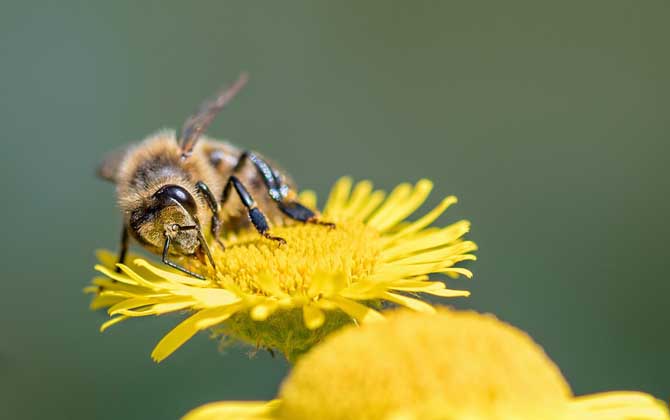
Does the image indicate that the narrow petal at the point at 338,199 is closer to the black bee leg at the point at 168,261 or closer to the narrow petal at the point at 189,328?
the black bee leg at the point at 168,261

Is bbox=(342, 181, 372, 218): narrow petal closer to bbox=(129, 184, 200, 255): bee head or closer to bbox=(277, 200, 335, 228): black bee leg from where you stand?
bbox=(277, 200, 335, 228): black bee leg

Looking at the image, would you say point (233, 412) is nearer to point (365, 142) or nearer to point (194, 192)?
point (194, 192)

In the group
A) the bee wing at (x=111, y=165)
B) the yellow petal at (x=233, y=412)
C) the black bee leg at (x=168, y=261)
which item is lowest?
the yellow petal at (x=233, y=412)

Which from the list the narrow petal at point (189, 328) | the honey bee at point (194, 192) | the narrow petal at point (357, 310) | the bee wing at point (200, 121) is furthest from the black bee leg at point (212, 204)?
the narrow petal at point (357, 310)

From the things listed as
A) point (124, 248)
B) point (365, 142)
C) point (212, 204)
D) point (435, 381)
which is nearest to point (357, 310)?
point (435, 381)

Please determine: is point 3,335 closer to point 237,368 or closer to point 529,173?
point 237,368

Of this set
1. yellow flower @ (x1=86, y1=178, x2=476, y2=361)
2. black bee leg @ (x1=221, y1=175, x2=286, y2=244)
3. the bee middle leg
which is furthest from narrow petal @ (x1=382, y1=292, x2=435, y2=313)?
the bee middle leg

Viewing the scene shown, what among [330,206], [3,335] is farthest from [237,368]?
[330,206]

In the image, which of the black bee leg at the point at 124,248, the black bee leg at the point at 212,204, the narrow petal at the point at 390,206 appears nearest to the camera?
the black bee leg at the point at 212,204
